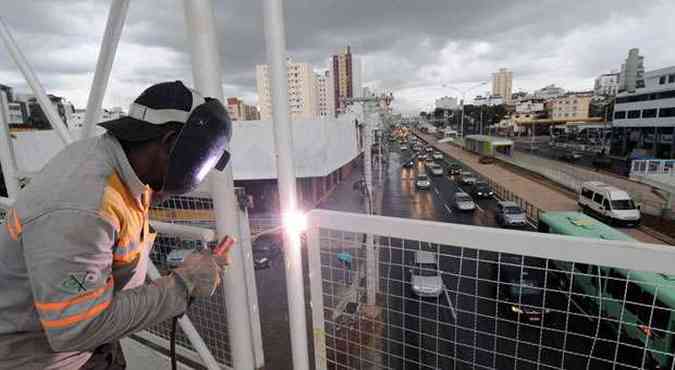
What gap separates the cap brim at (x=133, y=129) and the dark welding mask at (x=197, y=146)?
7 centimetres

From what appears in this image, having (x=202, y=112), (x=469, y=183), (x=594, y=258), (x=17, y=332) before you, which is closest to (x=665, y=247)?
(x=594, y=258)

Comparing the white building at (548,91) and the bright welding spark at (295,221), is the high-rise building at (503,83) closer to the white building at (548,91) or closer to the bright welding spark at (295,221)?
the white building at (548,91)

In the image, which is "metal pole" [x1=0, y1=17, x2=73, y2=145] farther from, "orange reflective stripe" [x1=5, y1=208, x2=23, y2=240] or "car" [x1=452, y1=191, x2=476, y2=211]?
"car" [x1=452, y1=191, x2=476, y2=211]

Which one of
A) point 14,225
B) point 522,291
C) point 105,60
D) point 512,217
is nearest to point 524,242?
point 14,225

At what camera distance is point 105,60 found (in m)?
1.53

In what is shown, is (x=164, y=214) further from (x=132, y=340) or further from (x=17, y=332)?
(x=17, y=332)

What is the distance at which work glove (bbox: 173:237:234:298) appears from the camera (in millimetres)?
963

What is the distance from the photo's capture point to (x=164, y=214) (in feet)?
8.54

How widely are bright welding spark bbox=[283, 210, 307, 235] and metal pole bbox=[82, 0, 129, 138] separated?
3.79 ft

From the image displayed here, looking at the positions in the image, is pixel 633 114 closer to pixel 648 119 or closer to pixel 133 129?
pixel 648 119

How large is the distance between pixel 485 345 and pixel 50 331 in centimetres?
704

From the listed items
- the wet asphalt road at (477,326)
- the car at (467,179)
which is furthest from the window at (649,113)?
the wet asphalt road at (477,326)

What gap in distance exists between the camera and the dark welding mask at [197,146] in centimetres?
90

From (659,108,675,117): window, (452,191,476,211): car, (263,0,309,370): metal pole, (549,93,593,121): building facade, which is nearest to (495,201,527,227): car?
(452,191,476,211): car
